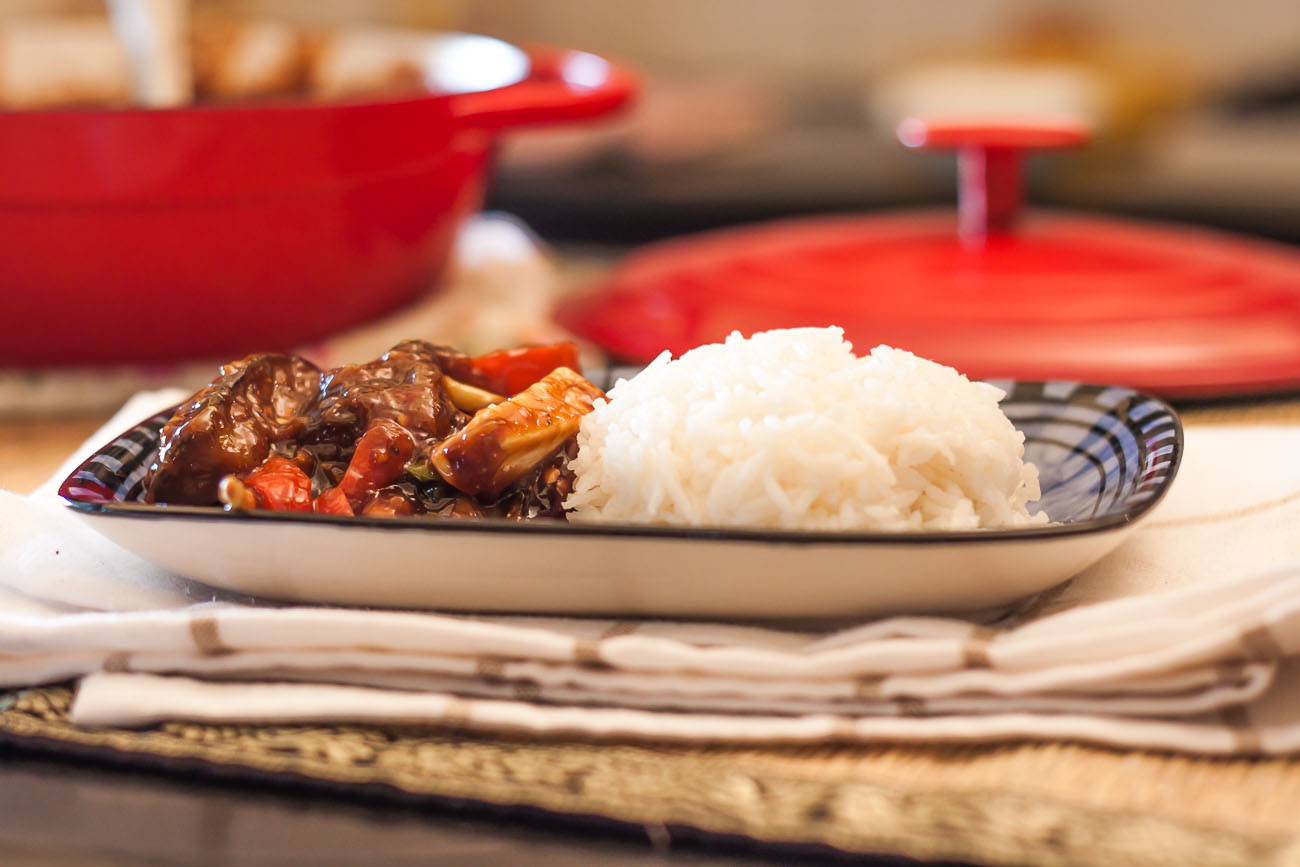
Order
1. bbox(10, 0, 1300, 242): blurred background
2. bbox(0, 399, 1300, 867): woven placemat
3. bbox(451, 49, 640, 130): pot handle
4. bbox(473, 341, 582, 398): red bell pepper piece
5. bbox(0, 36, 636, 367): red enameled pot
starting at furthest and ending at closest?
bbox(10, 0, 1300, 242): blurred background < bbox(451, 49, 640, 130): pot handle < bbox(0, 36, 636, 367): red enameled pot < bbox(473, 341, 582, 398): red bell pepper piece < bbox(0, 399, 1300, 867): woven placemat

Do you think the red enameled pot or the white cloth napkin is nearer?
the white cloth napkin

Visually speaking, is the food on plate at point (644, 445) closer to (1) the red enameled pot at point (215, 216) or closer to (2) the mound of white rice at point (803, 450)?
(2) the mound of white rice at point (803, 450)

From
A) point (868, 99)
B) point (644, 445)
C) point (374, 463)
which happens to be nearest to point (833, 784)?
point (644, 445)

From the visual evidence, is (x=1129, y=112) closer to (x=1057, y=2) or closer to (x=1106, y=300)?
(x=1057, y=2)

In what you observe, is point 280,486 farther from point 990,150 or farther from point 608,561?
point 990,150

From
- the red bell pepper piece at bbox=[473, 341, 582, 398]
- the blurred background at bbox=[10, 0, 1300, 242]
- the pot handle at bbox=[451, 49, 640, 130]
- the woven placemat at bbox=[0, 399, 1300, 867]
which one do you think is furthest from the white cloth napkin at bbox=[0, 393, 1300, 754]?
the blurred background at bbox=[10, 0, 1300, 242]

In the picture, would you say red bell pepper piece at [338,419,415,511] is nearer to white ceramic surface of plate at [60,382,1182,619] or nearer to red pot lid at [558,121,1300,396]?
white ceramic surface of plate at [60,382,1182,619]
